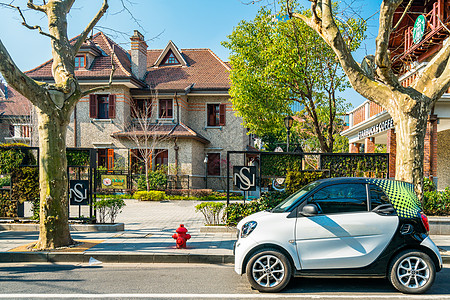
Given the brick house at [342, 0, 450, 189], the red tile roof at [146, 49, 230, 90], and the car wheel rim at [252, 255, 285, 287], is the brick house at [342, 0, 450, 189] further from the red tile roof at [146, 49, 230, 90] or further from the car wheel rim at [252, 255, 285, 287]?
the red tile roof at [146, 49, 230, 90]

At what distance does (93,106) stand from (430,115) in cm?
2225

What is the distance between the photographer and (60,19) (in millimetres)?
8555

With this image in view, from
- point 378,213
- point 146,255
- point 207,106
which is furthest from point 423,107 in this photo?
point 207,106

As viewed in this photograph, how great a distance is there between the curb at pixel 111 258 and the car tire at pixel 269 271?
6.72 ft

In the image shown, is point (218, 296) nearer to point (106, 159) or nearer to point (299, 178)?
point (299, 178)

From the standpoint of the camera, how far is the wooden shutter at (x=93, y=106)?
2723cm

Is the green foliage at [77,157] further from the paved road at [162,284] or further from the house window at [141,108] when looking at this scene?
the house window at [141,108]

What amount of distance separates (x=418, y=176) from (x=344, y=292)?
409 cm

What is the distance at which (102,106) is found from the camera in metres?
27.8

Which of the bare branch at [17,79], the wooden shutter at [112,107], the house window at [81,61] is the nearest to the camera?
the bare branch at [17,79]

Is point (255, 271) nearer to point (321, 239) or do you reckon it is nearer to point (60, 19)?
point (321, 239)

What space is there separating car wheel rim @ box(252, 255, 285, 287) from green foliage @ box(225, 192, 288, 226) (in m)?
4.56

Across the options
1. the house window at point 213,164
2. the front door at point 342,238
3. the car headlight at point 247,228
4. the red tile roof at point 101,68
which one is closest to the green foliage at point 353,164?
the front door at point 342,238

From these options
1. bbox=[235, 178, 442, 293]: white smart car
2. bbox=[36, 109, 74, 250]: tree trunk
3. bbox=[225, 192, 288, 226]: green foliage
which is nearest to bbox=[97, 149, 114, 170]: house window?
bbox=[225, 192, 288, 226]: green foliage
